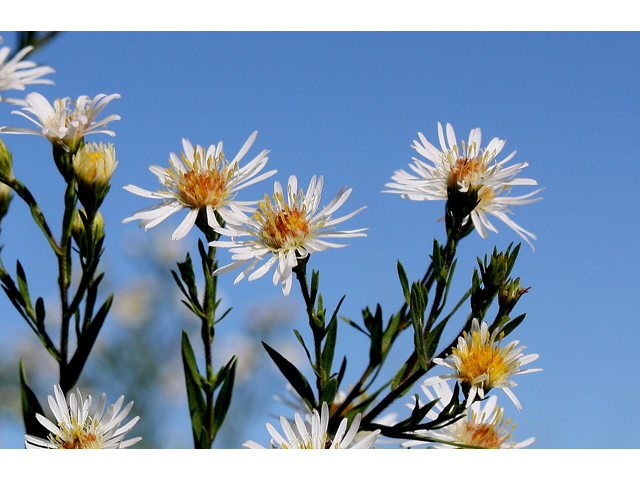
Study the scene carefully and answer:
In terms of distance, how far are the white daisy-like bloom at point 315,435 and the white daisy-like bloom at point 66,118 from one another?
63 centimetres

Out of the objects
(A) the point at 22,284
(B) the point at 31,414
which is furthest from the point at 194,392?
(A) the point at 22,284

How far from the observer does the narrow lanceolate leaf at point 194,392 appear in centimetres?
112

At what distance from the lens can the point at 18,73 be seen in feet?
3.56

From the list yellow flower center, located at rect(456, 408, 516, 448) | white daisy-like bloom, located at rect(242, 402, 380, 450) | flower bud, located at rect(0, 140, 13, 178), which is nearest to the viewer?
white daisy-like bloom, located at rect(242, 402, 380, 450)

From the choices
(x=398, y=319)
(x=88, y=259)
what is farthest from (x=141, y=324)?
(x=398, y=319)

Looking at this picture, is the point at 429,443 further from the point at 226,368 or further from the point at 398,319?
the point at 226,368

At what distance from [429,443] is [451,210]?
0.43 metres

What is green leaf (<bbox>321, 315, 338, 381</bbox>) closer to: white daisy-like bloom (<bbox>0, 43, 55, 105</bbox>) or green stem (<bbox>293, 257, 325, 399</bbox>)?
green stem (<bbox>293, 257, 325, 399</bbox>)

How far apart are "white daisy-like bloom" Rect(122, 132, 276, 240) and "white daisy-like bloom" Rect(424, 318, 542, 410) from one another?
462mm

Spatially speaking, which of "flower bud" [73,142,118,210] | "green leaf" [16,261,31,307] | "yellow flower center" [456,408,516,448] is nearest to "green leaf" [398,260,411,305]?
"yellow flower center" [456,408,516,448]

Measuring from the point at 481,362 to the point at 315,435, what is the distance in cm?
29

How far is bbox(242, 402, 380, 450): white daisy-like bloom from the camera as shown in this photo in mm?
930

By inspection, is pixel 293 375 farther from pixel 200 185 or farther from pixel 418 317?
pixel 200 185
